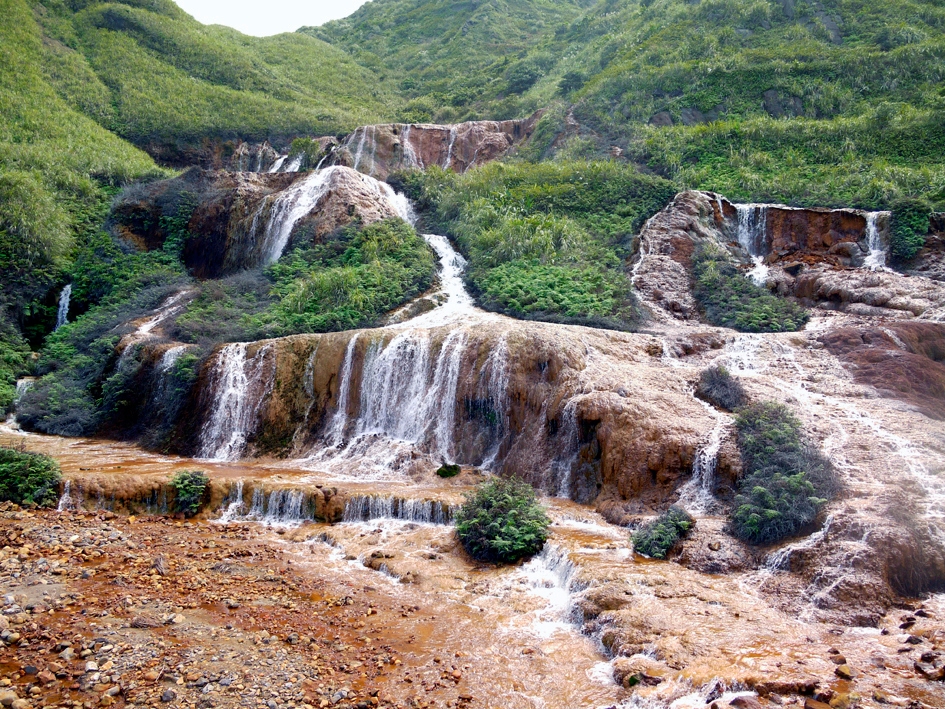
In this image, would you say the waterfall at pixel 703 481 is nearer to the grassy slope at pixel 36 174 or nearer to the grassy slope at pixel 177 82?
the grassy slope at pixel 36 174

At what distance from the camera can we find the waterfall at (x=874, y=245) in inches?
776

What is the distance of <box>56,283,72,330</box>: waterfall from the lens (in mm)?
22281

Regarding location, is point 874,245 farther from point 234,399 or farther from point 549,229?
point 234,399

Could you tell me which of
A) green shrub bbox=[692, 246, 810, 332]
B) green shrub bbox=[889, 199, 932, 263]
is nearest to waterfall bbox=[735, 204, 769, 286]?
green shrub bbox=[692, 246, 810, 332]

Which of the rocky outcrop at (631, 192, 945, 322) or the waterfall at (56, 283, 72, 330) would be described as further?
the waterfall at (56, 283, 72, 330)

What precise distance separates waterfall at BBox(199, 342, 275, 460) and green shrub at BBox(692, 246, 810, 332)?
12140 mm

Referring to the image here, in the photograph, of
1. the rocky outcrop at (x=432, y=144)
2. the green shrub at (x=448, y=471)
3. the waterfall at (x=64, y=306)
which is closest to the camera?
the green shrub at (x=448, y=471)

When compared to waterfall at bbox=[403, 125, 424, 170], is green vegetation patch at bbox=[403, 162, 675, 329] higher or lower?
lower

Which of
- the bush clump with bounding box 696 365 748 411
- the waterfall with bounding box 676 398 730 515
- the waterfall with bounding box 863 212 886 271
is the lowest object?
the waterfall with bounding box 676 398 730 515

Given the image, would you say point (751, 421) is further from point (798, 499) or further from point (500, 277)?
point (500, 277)

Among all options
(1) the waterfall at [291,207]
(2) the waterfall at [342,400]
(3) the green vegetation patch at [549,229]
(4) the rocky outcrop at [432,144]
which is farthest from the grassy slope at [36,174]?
(3) the green vegetation patch at [549,229]

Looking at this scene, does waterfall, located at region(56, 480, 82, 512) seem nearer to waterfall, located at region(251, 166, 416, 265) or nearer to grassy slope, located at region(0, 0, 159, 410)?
grassy slope, located at region(0, 0, 159, 410)

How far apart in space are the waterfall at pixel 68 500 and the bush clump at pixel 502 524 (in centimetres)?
660

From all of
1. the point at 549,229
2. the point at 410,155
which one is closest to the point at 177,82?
the point at 410,155
